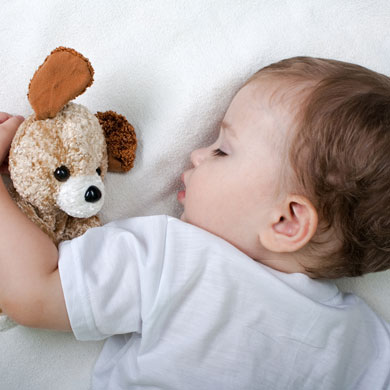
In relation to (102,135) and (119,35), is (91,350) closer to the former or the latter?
(102,135)

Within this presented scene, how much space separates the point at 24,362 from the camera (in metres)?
0.97

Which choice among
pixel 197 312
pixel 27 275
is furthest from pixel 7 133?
pixel 197 312

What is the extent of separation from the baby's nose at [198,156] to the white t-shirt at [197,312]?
153 millimetres

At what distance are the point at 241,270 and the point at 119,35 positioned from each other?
0.61 meters

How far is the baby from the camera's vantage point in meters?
0.85

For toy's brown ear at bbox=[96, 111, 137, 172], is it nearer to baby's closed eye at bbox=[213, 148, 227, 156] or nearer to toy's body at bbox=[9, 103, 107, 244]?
toy's body at bbox=[9, 103, 107, 244]

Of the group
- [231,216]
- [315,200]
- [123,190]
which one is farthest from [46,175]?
[315,200]

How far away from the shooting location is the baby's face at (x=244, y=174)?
0.90 m

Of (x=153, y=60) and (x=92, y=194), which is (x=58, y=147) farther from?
(x=153, y=60)

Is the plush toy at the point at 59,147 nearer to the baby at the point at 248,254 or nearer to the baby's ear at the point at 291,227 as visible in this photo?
the baby at the point at 248,254

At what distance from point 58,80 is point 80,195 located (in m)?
0.21

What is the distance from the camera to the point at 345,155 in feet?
2.78

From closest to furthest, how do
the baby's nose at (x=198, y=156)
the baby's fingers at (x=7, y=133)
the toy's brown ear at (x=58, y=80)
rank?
the toy's brown ear at (x=58, y=80) → the baby's fingers at (x=7, y=133) → the baby's nose at (x=198, y=156)

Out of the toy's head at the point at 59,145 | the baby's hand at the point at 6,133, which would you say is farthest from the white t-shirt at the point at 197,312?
the baby's hand at the point at 6,133
